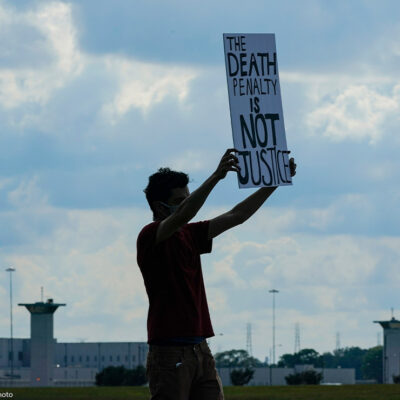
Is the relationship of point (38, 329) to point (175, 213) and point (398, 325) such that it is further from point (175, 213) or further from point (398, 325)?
point (175, 213)

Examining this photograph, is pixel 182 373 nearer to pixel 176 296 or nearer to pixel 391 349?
pixel 176 296

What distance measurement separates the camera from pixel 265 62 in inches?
404

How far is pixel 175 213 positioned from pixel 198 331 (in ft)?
2.96

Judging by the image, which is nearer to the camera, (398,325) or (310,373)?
(310,373)

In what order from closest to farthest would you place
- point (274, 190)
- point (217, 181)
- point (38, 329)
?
point (217, 181) → point (274, 190) → point (38, 329)

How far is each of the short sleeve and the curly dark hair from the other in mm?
306

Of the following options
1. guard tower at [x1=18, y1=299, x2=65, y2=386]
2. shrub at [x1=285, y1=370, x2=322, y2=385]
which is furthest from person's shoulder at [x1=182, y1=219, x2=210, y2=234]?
guard tower at [x1=18, y1=299, x2=65, y2=386]

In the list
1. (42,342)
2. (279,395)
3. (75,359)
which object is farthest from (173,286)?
(75,359)

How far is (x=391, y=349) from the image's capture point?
148625mm

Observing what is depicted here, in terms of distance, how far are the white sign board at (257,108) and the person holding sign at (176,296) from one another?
0.62 m

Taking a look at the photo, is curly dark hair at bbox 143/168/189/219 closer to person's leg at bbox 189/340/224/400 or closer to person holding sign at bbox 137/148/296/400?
person holding sign at bbox 137/148/296/400

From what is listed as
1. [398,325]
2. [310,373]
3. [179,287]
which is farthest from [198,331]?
[398,325]

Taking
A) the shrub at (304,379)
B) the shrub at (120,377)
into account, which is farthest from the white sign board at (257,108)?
the shrub at (120,377)

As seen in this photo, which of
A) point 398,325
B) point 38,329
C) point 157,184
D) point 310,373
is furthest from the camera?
point 398,325
